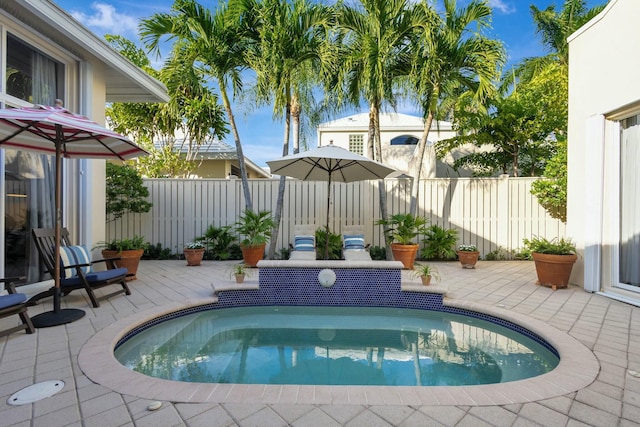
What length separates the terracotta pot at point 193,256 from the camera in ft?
25.4

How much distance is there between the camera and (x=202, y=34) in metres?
7.34

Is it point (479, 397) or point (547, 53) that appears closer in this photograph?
point (479, 397)

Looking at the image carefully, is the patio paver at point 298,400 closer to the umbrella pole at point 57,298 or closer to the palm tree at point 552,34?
the umbrella pole at point 57,298

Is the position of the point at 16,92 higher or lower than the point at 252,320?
higher

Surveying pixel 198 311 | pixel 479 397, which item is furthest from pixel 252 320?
pixel 479 397

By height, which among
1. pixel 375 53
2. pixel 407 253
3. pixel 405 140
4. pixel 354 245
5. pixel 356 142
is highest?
pixel 405 140

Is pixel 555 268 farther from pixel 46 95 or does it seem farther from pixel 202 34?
pixel 46 95

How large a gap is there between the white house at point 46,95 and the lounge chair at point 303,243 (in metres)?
3.97

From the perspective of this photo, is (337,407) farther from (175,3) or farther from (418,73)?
(175,3)

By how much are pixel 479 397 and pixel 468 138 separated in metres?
10.5

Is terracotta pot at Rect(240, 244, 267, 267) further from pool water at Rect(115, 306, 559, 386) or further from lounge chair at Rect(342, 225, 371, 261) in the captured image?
pool water at Rect(115, 306, 559, 386)

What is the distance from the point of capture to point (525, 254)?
28.5 ft

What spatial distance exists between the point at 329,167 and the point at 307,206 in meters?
2.92

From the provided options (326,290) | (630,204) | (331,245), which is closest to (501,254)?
(630,204)
